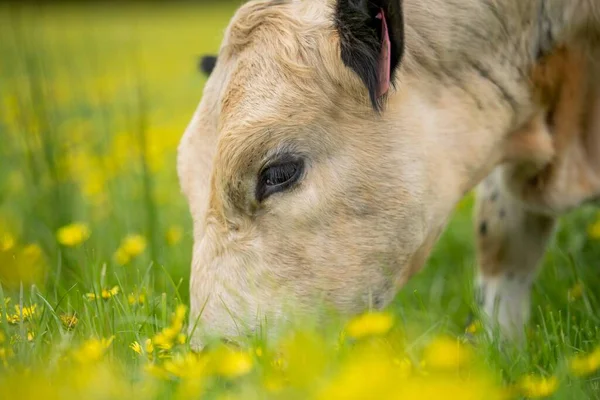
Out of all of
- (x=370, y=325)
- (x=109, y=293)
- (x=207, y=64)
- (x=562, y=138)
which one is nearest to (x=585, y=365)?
(x=370, y=325)

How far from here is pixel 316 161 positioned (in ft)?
8.59

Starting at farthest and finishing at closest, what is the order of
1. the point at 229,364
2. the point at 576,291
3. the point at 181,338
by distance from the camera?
the point at 576,291
the point at 181,338
the point at 229,364

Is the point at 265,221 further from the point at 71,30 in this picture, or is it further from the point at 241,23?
the point at 71,30

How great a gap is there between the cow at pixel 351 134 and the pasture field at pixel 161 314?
0.56 ft

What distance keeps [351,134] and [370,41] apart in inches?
12.7

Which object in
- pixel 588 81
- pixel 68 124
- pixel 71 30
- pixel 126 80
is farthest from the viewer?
pixel 71 30

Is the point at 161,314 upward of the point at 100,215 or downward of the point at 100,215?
upward

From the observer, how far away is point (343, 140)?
2660mm

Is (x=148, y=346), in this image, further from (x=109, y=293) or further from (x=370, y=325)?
(x=370, y=325)

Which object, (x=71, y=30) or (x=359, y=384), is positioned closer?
(x=359, y=384)

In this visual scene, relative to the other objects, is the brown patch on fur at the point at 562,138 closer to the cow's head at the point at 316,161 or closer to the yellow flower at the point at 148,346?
the cow's head at the point at 316,161

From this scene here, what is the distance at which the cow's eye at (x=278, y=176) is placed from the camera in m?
2.59

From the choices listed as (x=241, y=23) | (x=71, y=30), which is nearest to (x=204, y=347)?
(x=241, y=23)

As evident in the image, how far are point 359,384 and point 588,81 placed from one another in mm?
2181
